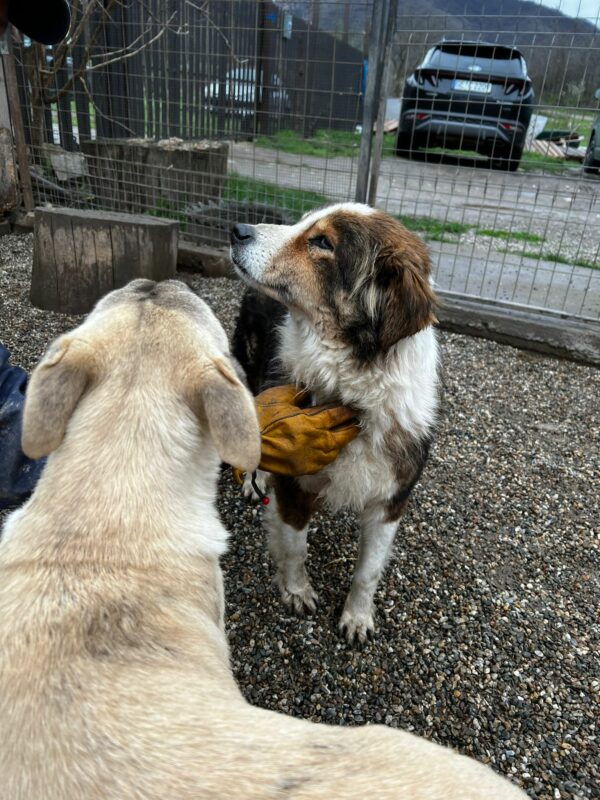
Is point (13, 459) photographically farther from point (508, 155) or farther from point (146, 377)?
point (508, 155)

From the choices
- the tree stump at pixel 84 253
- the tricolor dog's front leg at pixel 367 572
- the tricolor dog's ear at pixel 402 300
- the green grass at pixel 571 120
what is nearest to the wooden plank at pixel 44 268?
the tree stump at pixel 84 253

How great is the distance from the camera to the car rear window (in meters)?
4.69

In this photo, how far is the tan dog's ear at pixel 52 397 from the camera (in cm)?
134

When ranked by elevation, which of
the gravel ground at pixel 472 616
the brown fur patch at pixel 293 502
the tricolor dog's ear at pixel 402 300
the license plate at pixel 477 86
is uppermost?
the license plate at pixel 477 86

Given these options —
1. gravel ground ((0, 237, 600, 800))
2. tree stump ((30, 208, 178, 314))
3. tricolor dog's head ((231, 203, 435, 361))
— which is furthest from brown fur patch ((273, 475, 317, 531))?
tree stump ((30, 208, 178, 314))

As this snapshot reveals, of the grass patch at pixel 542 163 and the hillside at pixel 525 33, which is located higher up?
the hillside at pixel 525 33

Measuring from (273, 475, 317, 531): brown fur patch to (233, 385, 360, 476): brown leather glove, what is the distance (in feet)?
0.61

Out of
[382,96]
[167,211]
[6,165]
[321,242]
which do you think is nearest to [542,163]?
[382,96]

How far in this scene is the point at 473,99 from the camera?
4.84m

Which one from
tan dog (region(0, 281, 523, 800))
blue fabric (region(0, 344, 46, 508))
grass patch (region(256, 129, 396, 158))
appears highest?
grass patch (region(256, 129, 396, 158))

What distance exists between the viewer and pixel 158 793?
0.90 meters

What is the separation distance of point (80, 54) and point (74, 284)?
3706 millimetres

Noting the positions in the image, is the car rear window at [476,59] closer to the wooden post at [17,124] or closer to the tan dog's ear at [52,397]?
the wooden post at [17,124]

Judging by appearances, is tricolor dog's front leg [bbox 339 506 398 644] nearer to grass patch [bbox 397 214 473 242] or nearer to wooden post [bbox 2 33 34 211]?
grass patch [bbox 397 214 473 242]
